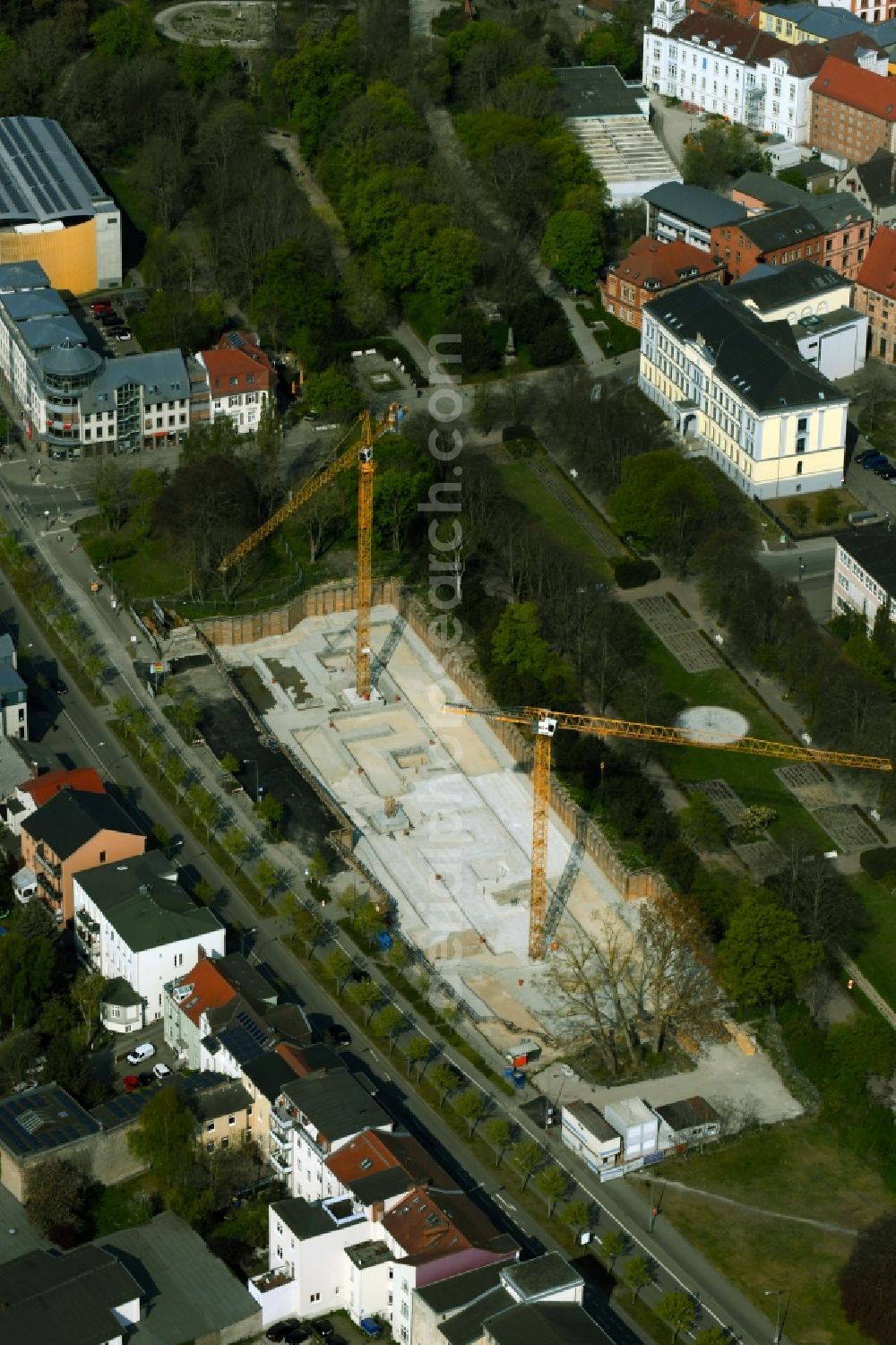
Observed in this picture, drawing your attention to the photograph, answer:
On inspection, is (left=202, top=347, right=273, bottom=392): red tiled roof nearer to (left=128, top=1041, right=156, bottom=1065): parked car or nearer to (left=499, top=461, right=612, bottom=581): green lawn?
(left=499, top=461, right=612, bottom=581): green lawn

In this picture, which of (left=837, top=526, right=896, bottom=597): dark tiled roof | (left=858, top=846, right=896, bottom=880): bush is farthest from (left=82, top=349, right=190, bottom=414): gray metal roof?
(left=858, top=846, right=896, bottom=880): bush

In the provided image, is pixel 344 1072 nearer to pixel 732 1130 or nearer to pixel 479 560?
pixel 732 1130

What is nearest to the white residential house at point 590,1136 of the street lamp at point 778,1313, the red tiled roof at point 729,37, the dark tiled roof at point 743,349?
the street lamp at point 778,1313

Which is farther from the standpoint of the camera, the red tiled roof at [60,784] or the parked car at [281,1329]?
the red tiled roof at [60,784]

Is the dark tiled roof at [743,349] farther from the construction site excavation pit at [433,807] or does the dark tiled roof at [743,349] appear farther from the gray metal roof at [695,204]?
the construction site excavation pit at [433,807]

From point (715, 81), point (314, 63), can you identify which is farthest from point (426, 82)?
point (715, 81)
